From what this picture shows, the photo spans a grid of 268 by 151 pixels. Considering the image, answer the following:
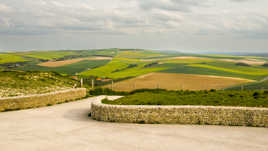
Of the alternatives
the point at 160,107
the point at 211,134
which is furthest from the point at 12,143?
the point at 211,134

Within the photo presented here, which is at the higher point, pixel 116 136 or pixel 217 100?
pixel 217 100

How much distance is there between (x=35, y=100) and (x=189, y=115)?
12.7 meters

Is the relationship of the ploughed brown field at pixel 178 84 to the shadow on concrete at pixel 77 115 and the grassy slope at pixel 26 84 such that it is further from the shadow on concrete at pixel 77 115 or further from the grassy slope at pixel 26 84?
the shadow on concrete at pixel 77 115

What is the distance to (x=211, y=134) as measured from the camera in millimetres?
12758

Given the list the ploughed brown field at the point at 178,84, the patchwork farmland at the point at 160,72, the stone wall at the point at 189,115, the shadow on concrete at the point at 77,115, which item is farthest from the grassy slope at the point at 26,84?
the stone wall at the point at 189,115

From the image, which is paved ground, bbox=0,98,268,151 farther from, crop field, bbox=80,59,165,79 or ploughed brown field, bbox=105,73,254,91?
crop field, bbox=80,59,165,79

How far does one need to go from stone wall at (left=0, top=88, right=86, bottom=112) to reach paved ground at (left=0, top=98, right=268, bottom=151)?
2.68m

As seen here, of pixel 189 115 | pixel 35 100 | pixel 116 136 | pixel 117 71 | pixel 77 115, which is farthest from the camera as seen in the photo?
pixel 117 71

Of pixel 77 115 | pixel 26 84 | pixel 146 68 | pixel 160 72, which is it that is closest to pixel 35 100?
pixel 77 115

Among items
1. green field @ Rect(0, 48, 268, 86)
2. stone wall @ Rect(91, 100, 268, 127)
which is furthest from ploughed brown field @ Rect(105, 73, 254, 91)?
stone wall @ Rect(91, 100, 268, 127)

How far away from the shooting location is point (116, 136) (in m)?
12.4

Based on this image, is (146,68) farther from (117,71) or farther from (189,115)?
(189,115)

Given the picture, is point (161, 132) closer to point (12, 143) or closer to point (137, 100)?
point (137, 100)

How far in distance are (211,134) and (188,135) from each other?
4.04 feet
